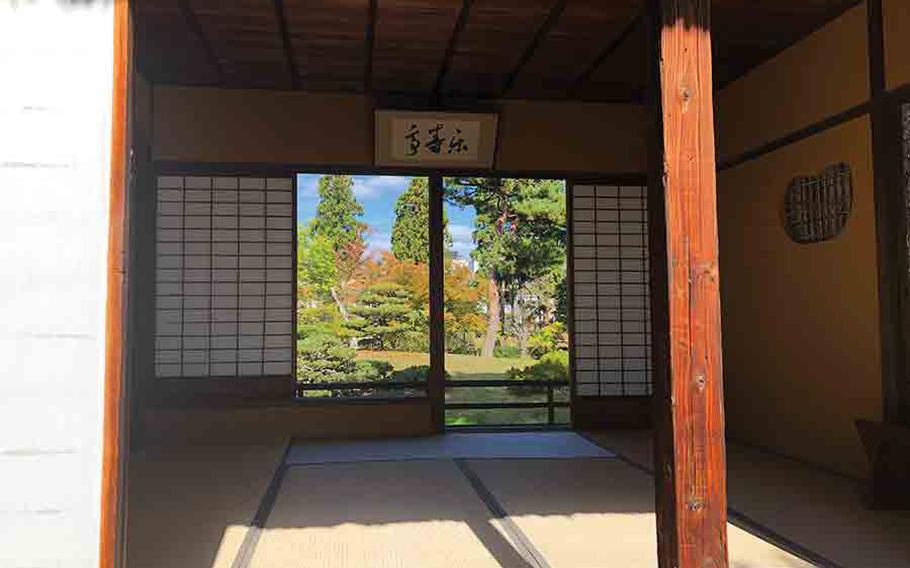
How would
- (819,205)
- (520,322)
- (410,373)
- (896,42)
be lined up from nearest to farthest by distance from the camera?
(896,42) → (819,205) → (410,373) → (520,322)

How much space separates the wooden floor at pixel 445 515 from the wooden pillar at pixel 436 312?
109 centimetres

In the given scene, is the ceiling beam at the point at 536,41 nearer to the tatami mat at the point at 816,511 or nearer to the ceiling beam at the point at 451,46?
the ceiling beam at the point at 451,46

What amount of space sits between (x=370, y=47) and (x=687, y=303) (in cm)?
340

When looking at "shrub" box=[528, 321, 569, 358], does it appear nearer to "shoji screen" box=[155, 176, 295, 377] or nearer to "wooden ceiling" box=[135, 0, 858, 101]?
"wooden ceiling" box=[135, 0, 858, 101]

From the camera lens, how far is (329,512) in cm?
327

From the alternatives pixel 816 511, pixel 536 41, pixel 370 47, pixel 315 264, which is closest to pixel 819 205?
pixel 816 511

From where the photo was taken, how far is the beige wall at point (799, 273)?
3.86m

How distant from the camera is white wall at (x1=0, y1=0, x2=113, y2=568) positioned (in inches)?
65.5

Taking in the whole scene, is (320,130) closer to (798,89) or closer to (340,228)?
(798,89)

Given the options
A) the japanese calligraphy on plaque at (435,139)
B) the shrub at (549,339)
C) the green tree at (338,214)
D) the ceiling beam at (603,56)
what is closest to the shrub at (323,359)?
the green tree at (338,214)

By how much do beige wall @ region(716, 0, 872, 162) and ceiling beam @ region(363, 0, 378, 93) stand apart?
2.77 m

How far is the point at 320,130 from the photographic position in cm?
559

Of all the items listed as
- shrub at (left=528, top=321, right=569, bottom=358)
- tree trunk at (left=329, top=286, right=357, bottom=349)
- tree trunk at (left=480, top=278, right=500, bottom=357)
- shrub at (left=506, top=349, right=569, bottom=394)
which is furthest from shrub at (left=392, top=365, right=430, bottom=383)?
shrub at (left=528, top=321, right=569, bottom=358)

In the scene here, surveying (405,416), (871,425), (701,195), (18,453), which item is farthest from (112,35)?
(405,416)
